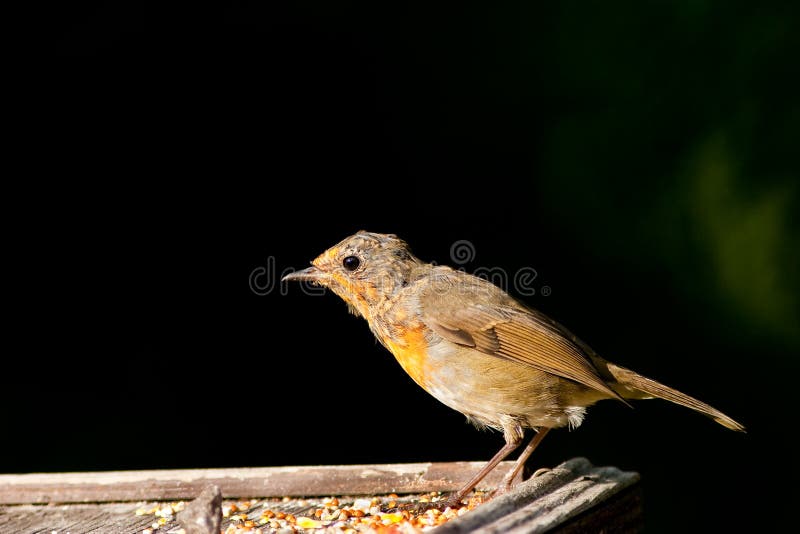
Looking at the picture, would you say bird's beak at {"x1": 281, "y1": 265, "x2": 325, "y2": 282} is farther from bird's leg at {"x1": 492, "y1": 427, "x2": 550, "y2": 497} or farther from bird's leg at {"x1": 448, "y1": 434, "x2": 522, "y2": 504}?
bird's leg at {"x1": 492, "y1": 427, "x2": 550, "y2": 497}

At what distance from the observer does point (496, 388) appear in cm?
396

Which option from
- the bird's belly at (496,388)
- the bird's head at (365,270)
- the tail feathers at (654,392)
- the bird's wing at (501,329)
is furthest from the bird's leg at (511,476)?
the bird's head at (365,270)

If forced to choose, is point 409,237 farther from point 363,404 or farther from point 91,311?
point 91,311

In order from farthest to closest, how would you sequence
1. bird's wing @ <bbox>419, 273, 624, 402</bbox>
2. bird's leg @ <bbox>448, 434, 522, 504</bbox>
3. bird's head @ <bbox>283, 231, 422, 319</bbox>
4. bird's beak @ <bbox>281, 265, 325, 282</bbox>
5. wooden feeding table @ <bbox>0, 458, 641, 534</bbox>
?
bird's beak @ <bbox>281, 265, 325, 282</bbox> → bird's head @ <bbox>283, 231, 422, 319</bbox> → bird's wing @ <bbox>419, 273, 624, 402</bbox> → bird's leg @ <bbox>448, 434, 522, 504</bbox> → wooden feeding table @ <bbox>0, 458, 641, 534</bbox>

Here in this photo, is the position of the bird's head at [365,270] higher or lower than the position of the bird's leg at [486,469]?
higher

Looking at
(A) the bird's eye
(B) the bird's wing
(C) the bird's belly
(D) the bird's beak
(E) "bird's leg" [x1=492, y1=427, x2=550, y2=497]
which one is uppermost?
(A) the bird's eye

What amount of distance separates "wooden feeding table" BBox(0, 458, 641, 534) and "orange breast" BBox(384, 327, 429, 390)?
43 centimetres

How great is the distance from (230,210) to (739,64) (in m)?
3.15

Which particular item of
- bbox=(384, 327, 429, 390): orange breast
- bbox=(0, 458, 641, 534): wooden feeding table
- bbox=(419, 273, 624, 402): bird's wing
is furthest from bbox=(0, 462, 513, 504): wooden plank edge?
bbox=(419, 273, 624, 402): bird's wing

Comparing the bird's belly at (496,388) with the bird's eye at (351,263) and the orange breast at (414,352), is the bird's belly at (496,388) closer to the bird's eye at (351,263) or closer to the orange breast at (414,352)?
the orange breast at (414,352)

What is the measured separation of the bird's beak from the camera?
Result: 4.47m

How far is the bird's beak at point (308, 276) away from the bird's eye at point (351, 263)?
14 cm

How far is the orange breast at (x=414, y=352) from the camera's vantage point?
4.03 meters

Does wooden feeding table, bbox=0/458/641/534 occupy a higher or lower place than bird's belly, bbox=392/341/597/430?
lower
